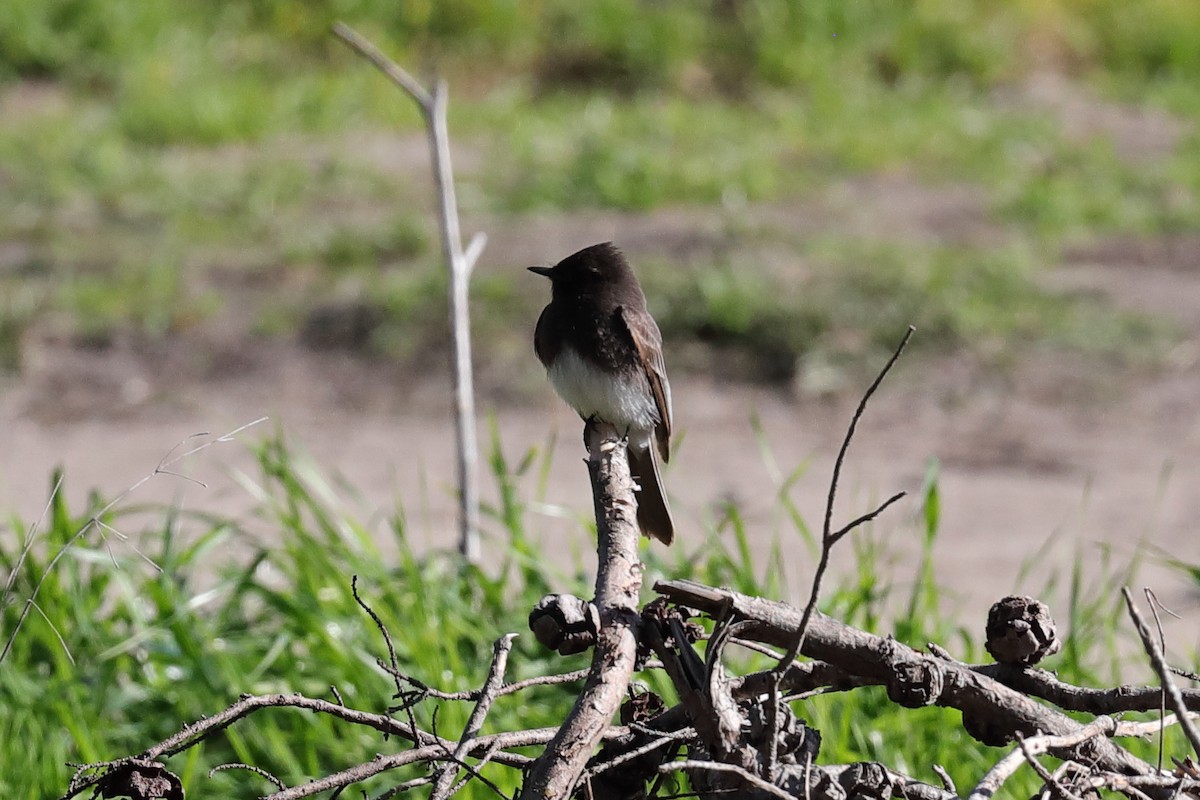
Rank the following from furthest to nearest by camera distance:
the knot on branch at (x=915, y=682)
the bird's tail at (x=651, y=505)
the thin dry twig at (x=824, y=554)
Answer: the bird's tail at (x=651, y=505) < the knot on branch at (x=915, y=682) < the thin dry twig at (x=824, y=554)

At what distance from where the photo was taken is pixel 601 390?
145 inches

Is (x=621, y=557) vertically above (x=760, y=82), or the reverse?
(x=760, y=82)

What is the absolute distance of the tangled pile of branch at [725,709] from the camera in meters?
1.70

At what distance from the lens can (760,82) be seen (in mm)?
14164

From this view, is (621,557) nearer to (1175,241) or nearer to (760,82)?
(1175,241)

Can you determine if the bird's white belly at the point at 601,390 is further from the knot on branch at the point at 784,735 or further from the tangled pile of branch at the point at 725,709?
the knot on branch at the point at 784,735

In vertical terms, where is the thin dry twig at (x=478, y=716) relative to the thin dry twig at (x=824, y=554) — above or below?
below

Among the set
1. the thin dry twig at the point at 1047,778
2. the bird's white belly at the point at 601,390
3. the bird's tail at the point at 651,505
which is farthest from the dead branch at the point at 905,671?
the bird's white belly at the point at 601,390

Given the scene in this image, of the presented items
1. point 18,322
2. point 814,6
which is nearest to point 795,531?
point 18,322

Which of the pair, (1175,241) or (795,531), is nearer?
(795,531)

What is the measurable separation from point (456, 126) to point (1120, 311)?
19.6 feet

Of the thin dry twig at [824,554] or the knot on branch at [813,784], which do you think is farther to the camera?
the knot on branch at [813,784]

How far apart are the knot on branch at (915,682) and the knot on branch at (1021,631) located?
15cm

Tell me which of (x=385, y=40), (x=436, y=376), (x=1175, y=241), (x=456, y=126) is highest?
(x=385, y=40)
